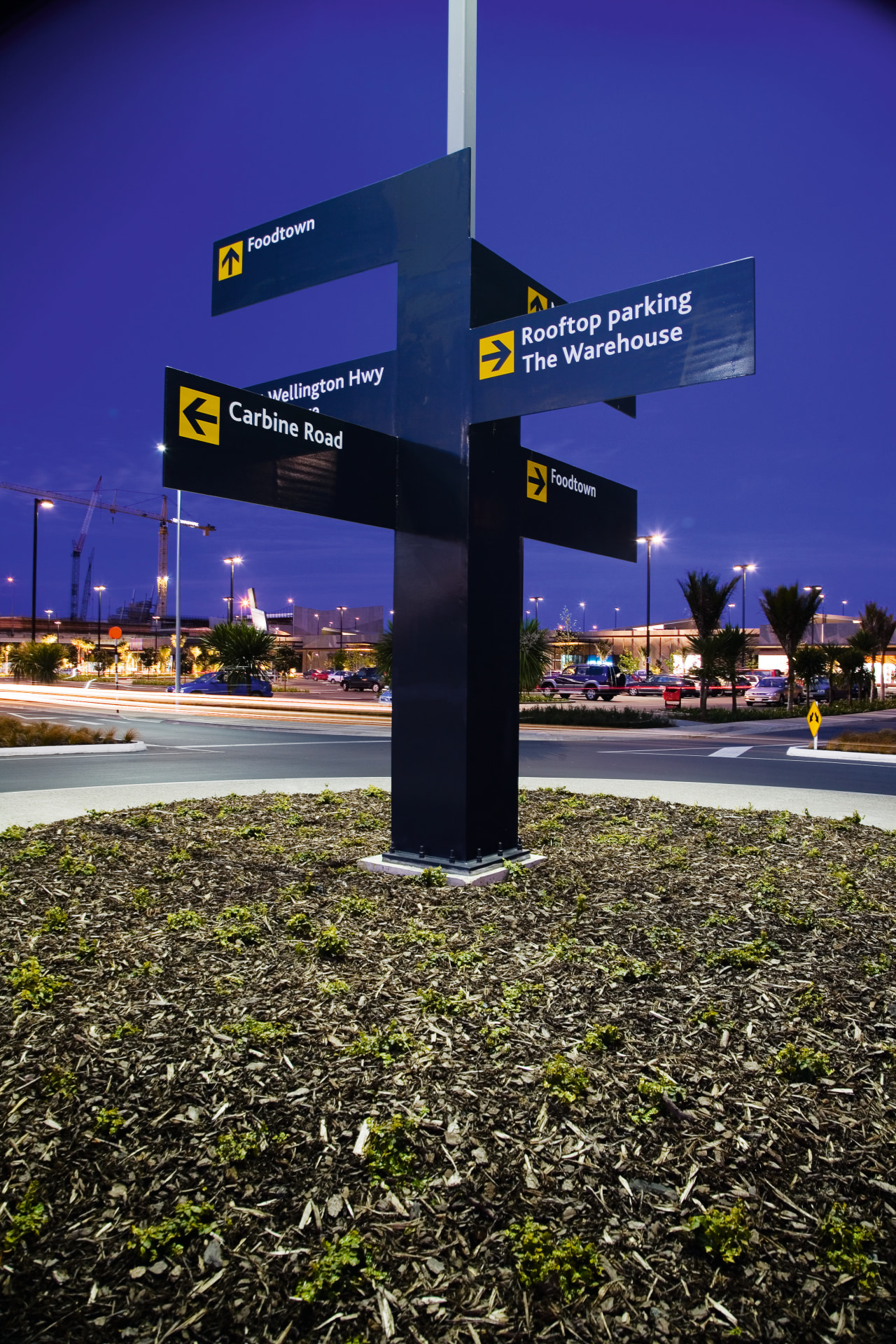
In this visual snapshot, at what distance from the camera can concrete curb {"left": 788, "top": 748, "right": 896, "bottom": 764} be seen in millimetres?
15273

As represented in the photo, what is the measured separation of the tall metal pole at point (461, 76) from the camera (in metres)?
5.38

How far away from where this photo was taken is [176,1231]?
2.07 metres

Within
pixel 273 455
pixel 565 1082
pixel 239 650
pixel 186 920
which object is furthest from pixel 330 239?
pixel 239 650

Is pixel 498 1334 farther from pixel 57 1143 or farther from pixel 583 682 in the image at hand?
pixel 583 682

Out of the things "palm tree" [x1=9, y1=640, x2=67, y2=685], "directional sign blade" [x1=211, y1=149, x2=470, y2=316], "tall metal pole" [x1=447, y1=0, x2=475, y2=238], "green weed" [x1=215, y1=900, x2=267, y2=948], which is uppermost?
"tall metal pole" [x1=447, y1=0, x2=475, y2=238]

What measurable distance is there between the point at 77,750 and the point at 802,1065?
15691mm

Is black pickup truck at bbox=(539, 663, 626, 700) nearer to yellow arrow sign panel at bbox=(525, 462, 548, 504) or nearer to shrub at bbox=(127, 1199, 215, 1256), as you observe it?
yellow arrow sign panel at bbox=(525, 462, 548, 504)

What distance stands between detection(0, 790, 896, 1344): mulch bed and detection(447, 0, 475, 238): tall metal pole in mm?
4853

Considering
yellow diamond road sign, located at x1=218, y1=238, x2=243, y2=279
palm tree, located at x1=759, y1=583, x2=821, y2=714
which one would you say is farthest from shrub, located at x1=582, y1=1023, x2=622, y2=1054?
palm tree, located at x1=759, y1=583, x2=821, y2=714

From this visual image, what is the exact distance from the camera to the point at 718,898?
15.1 ft

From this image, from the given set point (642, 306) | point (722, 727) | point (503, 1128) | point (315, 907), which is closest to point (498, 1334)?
point (503, 1128)

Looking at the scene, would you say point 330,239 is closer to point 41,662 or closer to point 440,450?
point 440,450

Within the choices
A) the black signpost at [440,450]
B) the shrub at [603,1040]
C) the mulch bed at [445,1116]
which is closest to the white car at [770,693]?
the black signpost at [440,450]

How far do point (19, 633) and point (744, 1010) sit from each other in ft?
520
